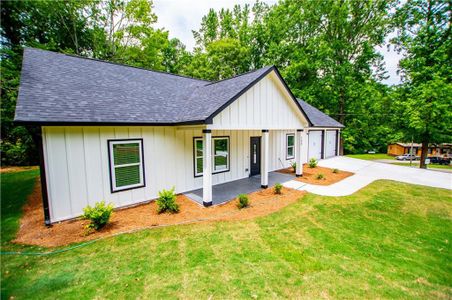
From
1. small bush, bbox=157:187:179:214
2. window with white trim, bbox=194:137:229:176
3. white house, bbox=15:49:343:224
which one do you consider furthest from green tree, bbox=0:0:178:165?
window with white trim, bbox=194:137:229:176

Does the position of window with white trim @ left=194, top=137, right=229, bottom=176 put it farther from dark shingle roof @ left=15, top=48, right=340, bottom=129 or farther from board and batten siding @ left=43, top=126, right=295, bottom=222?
dark shingle roof @ left=15, top=48, right=340, bottom=129

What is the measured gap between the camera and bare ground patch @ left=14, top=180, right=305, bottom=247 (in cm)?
504

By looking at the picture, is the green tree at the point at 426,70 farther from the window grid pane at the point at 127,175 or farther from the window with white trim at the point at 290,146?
the window grid pane at the point at 127,175

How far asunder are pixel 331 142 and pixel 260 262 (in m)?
17.7

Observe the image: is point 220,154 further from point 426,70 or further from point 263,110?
point 426,70

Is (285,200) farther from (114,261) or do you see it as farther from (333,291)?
(114,261)

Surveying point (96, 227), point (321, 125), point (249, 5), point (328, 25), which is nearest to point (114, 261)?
point (96, 227)

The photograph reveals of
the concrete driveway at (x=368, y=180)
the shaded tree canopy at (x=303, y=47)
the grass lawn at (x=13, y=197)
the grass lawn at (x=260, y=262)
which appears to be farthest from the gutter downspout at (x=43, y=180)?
the concrete driveway at (x=368, y=180)

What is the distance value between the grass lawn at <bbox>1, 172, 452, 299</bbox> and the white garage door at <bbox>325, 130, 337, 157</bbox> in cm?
1220

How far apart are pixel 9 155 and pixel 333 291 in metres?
21.1

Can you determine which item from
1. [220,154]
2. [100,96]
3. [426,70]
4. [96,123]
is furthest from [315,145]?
[96,123]

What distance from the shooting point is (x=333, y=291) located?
10.7 feet

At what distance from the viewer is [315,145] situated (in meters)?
16.6

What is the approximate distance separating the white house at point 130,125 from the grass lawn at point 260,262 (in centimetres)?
222
